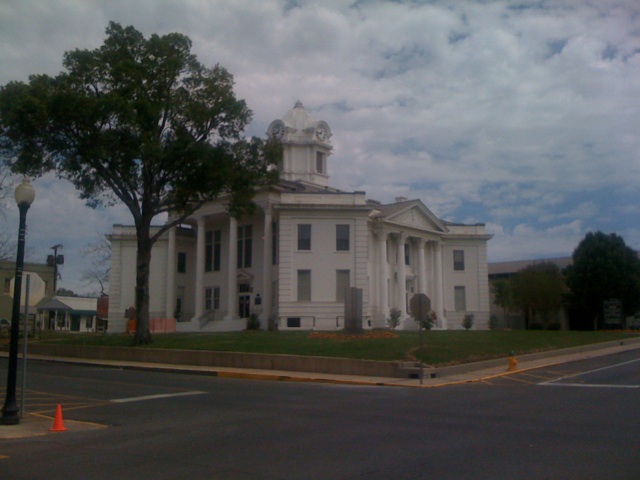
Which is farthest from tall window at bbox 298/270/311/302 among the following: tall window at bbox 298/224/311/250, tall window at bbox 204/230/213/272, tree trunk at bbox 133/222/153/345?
tree trunk at bbox 133/222/153/345

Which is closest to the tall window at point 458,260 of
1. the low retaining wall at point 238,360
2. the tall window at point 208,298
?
the tall window at point 208,298

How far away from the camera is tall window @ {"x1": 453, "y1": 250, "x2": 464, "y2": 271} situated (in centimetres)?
6043

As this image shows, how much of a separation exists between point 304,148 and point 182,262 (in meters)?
14.2

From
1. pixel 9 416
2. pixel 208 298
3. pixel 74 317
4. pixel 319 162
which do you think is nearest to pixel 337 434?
pixel 9 416

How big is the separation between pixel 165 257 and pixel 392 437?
4904 centimetres

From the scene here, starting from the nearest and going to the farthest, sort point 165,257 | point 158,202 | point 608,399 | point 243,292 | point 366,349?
point 608,399 → point 366,349 → point 158,202 → point 243,292 → point 165,257

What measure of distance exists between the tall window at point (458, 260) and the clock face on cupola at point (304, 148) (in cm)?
1346

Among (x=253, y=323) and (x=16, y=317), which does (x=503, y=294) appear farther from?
(x=16, y=317)

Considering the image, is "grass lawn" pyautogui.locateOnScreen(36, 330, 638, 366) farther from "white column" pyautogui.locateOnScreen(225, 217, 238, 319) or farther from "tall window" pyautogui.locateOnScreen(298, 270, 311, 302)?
"white column" pyautogui.locateOnScreen(225, 217, 238, 319)

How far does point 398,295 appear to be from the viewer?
176 ft

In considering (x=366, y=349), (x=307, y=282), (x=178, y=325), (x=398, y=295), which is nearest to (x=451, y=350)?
(x=366, y=349)

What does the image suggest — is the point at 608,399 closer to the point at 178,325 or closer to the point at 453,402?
the point at 453,402

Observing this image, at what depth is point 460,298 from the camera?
60000mm

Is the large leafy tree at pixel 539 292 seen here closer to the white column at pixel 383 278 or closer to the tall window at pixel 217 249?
the white column at pixel 383 278
